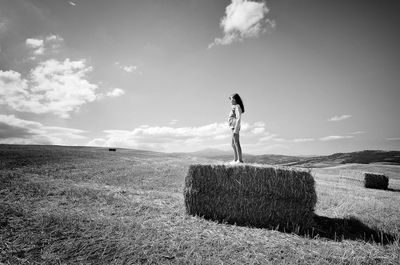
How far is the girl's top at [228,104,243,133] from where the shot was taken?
342 inches

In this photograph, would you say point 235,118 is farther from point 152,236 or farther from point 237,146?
point 152,236

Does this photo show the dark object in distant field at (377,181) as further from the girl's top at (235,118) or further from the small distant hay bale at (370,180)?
the girl's top at (235,118)

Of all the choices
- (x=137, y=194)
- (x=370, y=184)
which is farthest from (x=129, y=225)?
(x=370, y=184)

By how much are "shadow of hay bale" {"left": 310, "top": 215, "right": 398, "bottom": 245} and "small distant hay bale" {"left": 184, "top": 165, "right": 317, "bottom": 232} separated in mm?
502

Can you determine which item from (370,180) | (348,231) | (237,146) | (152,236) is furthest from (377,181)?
(152,236)

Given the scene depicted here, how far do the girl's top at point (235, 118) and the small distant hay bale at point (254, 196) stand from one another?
78.9 inches

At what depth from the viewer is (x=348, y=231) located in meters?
6.43

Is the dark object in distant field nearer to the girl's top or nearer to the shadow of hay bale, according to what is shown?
→ the shadow of hay bale

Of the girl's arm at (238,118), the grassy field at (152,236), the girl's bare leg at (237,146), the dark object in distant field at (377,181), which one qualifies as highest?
the girl's arm at (238,118)

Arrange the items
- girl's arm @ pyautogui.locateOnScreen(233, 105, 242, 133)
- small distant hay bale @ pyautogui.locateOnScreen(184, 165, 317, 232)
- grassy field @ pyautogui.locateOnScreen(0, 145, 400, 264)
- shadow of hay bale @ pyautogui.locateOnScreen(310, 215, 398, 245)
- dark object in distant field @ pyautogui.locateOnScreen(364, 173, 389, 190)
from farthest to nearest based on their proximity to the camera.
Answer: dark object in distant field @ pyautogui.locateOnScreen(364, 173, 389, 190) < girl's arm @ pyautogui.locateOnScreen(233, 105, 242, 133) < small distant hay bale @ pyautogui.locateOnScreen(184, 165, 317, 232) < shadow of hay bale @ pyautogui.locateOnScreen(310, 215, 398, 245) < grassy field @ pyautogui.locateOnScreen(0, 145, 400, 264)

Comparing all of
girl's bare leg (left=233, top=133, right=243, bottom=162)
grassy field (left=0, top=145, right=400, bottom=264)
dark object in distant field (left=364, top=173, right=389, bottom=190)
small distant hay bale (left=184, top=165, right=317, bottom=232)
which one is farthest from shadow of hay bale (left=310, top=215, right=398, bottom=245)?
dark object in distant field (left=364, top=173, right=389, bottom=190)

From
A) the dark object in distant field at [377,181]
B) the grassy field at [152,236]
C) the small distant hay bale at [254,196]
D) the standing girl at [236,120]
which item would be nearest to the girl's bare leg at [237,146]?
A: the standing girl at [236,120]

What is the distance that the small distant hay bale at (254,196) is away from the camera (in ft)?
22.3

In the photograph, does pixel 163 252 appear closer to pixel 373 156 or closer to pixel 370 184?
pixel 370 184
